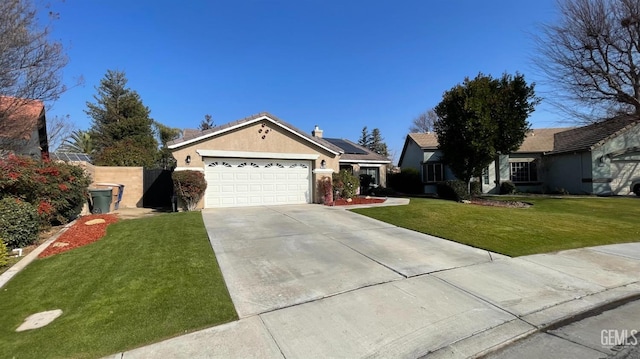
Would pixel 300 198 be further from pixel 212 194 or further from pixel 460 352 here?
A: pixel 460 352

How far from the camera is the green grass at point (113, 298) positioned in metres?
3.29

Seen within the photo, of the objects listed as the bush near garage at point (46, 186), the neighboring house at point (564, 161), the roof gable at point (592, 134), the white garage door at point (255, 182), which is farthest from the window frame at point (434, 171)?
the bush near garage at point (46, 186)

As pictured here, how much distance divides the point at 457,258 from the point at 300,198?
9.31 meters

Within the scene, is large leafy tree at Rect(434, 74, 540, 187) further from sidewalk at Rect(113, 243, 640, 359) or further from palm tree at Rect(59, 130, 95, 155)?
palm tree at Rect(59, 130, 95, 155)

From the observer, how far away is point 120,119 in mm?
33500

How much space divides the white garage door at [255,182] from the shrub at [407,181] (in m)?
11.7

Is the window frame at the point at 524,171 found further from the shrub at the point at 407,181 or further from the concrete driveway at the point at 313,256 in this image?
the concrete driveway at the point at 313,256

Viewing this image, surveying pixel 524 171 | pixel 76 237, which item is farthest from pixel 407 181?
pixel 76 237

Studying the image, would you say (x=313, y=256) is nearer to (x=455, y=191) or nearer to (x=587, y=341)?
(x=587, y=341)

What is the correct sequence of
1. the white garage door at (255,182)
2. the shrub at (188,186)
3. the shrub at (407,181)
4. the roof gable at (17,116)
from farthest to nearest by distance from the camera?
the shrub at (407,181), the white garage door at (255,182), the shrub at (188,186), the roof gable at (17,116)

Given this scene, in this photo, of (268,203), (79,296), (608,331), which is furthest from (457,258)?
(268,203)

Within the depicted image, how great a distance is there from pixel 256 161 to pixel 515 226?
10.0 meters

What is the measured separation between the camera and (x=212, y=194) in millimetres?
13086

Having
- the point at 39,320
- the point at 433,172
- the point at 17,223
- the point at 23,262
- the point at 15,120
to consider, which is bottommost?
the point at 39,320
